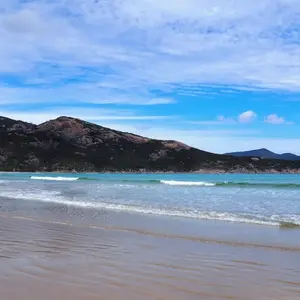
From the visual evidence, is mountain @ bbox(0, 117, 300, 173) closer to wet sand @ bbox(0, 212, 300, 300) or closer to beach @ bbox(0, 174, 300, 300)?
beach @ bbox(0, 174, 300, 300)

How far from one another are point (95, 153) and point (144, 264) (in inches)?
5913

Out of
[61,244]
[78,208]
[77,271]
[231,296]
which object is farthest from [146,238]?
[78,208]

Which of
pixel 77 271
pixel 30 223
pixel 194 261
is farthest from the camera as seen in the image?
pixel 30 223

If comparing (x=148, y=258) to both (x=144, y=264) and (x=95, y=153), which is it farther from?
(x=95, y=153)

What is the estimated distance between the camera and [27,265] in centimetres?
739

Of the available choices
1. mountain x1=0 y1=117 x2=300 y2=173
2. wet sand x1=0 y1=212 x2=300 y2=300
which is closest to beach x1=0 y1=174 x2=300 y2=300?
wet sand x1=0 y1=212 x2=300 y2=300

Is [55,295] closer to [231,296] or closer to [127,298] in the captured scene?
[127,298]

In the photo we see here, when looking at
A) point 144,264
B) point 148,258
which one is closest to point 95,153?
point 148,258

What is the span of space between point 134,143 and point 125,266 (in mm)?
163358

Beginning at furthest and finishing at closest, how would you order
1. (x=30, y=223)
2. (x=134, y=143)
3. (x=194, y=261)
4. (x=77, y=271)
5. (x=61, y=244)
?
(x=134, y=143) → (x=30, y=223) → (x=61, y=244) → (x=194, y=261) → (x=77, y=271)

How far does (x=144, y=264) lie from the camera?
7.75 metres

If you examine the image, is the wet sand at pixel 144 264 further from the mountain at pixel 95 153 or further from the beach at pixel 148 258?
the mountain at pixel 95 153

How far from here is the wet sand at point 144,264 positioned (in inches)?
238

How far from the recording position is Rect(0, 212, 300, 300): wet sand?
19.8 ft
